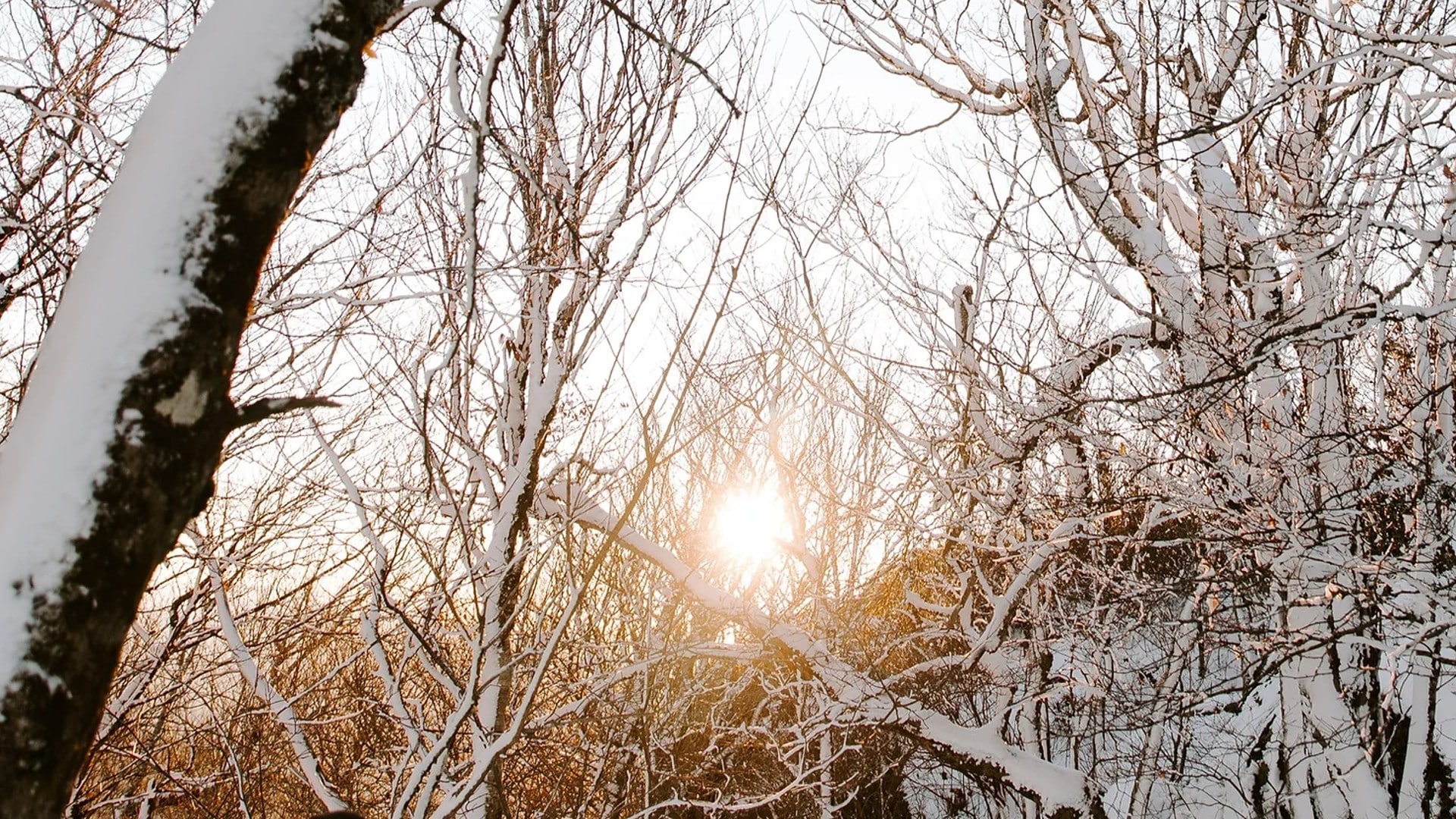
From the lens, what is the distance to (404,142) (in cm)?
479

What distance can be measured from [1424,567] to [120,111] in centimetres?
692

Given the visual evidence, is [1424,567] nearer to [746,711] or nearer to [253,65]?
[253,65]

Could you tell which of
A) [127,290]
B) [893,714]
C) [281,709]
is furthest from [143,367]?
[893,714]

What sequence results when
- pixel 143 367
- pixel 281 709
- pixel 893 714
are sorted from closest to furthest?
pixel 143 367
pixel 281 709
pixel 893 714

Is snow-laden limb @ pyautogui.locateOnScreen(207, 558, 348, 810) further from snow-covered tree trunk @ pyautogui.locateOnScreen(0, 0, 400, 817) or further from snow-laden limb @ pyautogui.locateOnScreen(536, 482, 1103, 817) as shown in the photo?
snow-covered tree trunk @ pyautogui.locateOnScreen(0, 0, 400, 817)

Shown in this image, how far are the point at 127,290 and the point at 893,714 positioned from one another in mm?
6020

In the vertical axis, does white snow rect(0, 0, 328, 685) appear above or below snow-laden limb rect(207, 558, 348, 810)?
above

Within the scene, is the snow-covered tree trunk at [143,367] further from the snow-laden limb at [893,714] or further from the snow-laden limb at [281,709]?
the snow-laden limb at [893,714]

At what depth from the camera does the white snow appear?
0.92m

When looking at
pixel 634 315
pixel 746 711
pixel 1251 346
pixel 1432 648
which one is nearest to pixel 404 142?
pixel 634 315

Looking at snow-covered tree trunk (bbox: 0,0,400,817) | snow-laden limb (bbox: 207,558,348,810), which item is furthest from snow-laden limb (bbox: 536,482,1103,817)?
snow-covered tree trunk (bbox: 0,0,400,817)

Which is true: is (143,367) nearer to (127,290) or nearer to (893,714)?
Answer: (127,290)

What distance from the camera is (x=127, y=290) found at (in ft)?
3.30

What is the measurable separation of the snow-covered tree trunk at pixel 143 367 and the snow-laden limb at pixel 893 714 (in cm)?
451
